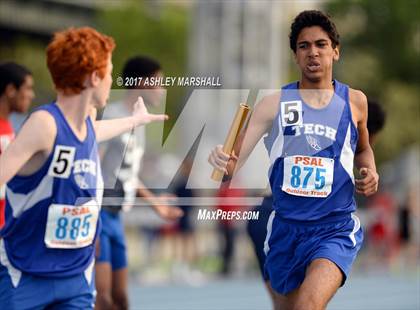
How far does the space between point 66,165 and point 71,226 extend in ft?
1.19

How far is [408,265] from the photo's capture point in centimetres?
2678

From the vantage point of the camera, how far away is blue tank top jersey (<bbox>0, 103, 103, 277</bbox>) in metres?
6.00

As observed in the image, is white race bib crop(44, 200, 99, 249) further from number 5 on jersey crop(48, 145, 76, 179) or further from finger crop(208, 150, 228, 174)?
finger crop(208, 150, 228, 174)

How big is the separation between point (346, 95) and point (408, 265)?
67.7 feet

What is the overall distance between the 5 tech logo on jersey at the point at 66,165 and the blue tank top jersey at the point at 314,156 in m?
1.19

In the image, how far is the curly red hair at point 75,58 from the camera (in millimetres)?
6027

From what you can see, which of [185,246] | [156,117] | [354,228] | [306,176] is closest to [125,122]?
[156,117]

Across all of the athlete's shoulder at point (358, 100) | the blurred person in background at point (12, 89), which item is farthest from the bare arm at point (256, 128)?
the blurred person in background at point (12, 89)

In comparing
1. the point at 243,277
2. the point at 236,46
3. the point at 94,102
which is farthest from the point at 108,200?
the point at 236,46

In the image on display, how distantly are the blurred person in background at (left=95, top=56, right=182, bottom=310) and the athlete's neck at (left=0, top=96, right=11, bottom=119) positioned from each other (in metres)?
0.70

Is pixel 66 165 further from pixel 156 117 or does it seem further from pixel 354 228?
pixel 354 228

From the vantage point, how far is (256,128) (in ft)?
22.3

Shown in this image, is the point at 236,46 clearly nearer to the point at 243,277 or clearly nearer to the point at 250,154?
the point at 243,277

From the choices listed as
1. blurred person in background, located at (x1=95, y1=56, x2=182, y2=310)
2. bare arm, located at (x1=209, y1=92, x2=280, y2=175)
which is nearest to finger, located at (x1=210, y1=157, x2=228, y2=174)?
bare arm, located at (x1=209, y1=92, x2=280, y2=175)
